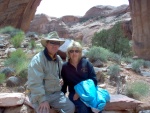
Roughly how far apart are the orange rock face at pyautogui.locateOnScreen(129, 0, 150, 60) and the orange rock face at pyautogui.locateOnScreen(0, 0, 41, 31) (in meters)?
6.95

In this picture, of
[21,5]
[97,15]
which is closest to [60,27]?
[97,15]

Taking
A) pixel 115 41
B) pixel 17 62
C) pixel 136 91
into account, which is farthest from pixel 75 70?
pixel 115 41

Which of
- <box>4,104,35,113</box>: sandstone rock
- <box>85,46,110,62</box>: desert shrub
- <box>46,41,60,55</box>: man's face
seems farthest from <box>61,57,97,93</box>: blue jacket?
<box>85,46,110,62</box>: desert shrub

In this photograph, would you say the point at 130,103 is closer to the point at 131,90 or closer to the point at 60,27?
the point at 131,90

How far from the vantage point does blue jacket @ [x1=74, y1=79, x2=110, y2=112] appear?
11.4 feet

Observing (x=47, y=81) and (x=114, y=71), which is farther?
(x=114, y=71)

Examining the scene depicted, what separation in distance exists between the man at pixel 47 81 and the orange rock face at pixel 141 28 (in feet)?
44.1

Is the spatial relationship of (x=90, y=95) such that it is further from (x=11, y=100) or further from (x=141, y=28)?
(x=141, y=28)

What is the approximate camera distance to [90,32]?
31781 millimetres

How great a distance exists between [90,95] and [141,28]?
14.6 m

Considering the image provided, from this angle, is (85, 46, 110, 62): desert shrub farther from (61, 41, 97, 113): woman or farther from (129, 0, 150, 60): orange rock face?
(129, 0, 150, 60): orange rock face

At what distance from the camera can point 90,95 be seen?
347 centimetres

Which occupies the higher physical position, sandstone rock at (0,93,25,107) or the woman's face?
the woman's face

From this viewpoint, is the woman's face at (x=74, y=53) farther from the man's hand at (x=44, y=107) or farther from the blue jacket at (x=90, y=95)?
the man's hand at (x=44, y=107)
